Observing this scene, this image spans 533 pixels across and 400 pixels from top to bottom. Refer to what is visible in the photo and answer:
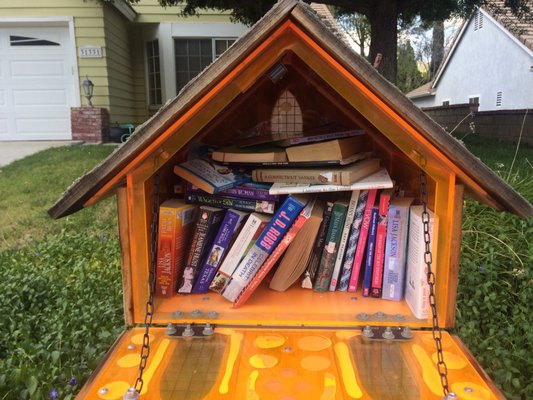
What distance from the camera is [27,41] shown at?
1003 cm

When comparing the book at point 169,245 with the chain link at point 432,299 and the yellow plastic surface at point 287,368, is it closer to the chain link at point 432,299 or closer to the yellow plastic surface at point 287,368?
the yellow plastic surface at point 287,368

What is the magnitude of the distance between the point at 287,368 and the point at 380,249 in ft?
2.35

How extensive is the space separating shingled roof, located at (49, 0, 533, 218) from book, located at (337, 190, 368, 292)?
1.74ft

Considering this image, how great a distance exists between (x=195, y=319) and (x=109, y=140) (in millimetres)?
8984

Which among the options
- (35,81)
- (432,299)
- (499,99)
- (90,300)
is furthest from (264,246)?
(499,99)

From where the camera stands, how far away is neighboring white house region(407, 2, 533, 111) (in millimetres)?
14477

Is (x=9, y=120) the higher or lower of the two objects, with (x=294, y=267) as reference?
higher

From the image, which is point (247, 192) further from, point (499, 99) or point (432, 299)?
point (499, 99)

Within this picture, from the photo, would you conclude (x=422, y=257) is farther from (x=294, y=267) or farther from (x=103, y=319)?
(x=103, y=319)

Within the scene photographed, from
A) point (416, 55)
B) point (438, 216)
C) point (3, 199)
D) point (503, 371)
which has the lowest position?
point (503, 371)

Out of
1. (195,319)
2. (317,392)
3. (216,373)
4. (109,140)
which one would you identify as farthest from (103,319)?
(109,140)

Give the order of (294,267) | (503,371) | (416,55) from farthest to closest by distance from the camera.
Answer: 1. (416,55)
2. (503,371)
3. (294,267)

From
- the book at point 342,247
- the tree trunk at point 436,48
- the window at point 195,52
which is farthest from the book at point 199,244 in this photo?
the tree trunk at point 436,48

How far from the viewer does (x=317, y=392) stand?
54.5 inches
